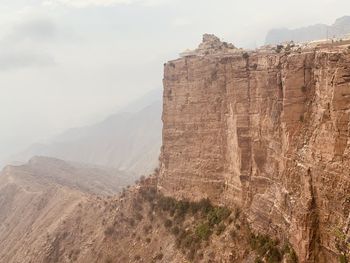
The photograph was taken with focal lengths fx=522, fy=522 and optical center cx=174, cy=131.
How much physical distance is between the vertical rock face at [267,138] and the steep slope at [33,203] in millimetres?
32046

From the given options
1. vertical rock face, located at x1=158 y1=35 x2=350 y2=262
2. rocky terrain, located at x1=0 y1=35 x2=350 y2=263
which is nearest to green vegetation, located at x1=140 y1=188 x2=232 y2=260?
rocky terrain, located at x1=0 y1=35 x2=350 y2=263

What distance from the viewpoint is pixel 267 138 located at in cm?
4691

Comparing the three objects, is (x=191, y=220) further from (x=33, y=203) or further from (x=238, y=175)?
(x=33, y=203)

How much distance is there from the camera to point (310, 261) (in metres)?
37.3

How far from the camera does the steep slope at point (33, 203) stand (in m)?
91.2

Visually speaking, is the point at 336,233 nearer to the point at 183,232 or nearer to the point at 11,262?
the point at 183,232

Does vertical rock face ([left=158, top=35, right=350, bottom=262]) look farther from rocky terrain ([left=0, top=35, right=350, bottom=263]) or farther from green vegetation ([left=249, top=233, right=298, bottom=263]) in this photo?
green vegetation ([left=249, top=233, right=298, bottom=263])

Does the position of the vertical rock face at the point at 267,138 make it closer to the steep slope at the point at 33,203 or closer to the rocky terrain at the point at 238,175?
the rocky terrain at the point at 238,175

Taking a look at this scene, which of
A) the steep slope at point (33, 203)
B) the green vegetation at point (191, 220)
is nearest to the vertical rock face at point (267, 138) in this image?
the green vegetation at point (191, 220)

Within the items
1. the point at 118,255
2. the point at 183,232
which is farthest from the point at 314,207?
the point at 118,255

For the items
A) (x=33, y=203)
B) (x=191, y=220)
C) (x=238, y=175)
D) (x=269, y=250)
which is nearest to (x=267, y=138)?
(x=238, y=175)

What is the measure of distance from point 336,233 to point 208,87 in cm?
2798

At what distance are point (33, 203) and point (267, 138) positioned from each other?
250 feet

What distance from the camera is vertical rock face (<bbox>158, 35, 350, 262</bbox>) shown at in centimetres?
3531
